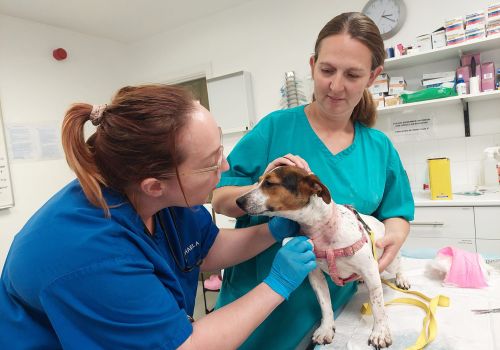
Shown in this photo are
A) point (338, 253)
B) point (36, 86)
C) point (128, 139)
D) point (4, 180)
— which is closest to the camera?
point (128, 139)

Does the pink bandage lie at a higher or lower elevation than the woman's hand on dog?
lower

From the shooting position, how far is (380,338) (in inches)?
37.2

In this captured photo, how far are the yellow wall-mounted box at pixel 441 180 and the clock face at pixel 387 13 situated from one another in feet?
4.10

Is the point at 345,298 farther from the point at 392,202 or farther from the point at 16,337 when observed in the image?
the point at 16,337

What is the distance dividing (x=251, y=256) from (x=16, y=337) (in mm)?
685

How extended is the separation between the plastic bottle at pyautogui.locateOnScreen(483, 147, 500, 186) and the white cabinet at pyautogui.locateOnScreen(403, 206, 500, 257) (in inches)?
23.6

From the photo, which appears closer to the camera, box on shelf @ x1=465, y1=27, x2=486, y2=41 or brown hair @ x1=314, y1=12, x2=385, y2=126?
brown hair @ x1=314, y1=12, x2=385, y2=126

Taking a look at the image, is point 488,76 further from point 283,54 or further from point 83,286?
point 83,286

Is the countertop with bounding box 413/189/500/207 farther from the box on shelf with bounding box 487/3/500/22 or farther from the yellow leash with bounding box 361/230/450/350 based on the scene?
the yellow leash with bounding box 361/230/450/350

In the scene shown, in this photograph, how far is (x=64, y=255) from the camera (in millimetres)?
647

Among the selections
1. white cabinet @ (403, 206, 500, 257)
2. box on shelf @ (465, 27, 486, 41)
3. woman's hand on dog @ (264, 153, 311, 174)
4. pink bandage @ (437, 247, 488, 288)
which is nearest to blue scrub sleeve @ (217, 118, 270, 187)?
woman's hand on dog @ (264, 153, 311, 174)

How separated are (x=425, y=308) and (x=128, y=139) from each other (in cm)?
103

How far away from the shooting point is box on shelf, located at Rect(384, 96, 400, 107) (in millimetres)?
2781

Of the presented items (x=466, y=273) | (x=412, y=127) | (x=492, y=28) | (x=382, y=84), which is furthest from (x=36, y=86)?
(x=492, y=28)
